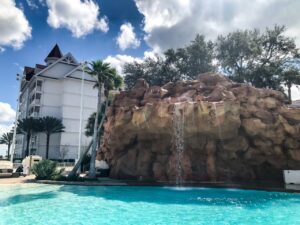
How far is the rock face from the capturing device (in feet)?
70.4

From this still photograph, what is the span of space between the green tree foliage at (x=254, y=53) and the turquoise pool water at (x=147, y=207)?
26177 mm

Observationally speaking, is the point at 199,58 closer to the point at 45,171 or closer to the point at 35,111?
the point at 45,171

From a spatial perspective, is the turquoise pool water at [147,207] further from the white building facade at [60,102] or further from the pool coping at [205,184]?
the white building facade at [60,102]

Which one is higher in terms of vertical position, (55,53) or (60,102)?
(55,53)

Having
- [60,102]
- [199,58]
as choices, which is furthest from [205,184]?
[60,102]

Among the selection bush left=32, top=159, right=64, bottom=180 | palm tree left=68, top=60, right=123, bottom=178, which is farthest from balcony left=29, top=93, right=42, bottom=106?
bush left=32, top=159, right=64, bottom=180

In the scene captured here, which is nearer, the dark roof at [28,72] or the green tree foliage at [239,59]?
the green tree foliage at [239,59]

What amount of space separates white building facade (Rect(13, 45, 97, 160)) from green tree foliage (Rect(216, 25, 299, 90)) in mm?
29592

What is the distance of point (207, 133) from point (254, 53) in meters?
24.4

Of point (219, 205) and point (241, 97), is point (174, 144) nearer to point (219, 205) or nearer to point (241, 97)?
point (241, 97)

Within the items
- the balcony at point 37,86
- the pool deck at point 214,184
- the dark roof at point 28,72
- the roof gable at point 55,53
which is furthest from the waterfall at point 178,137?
the dark roof at point 28,72

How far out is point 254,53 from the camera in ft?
136

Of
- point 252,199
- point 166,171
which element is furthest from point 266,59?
point 252,199

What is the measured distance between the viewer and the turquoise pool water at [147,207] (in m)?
11.2
